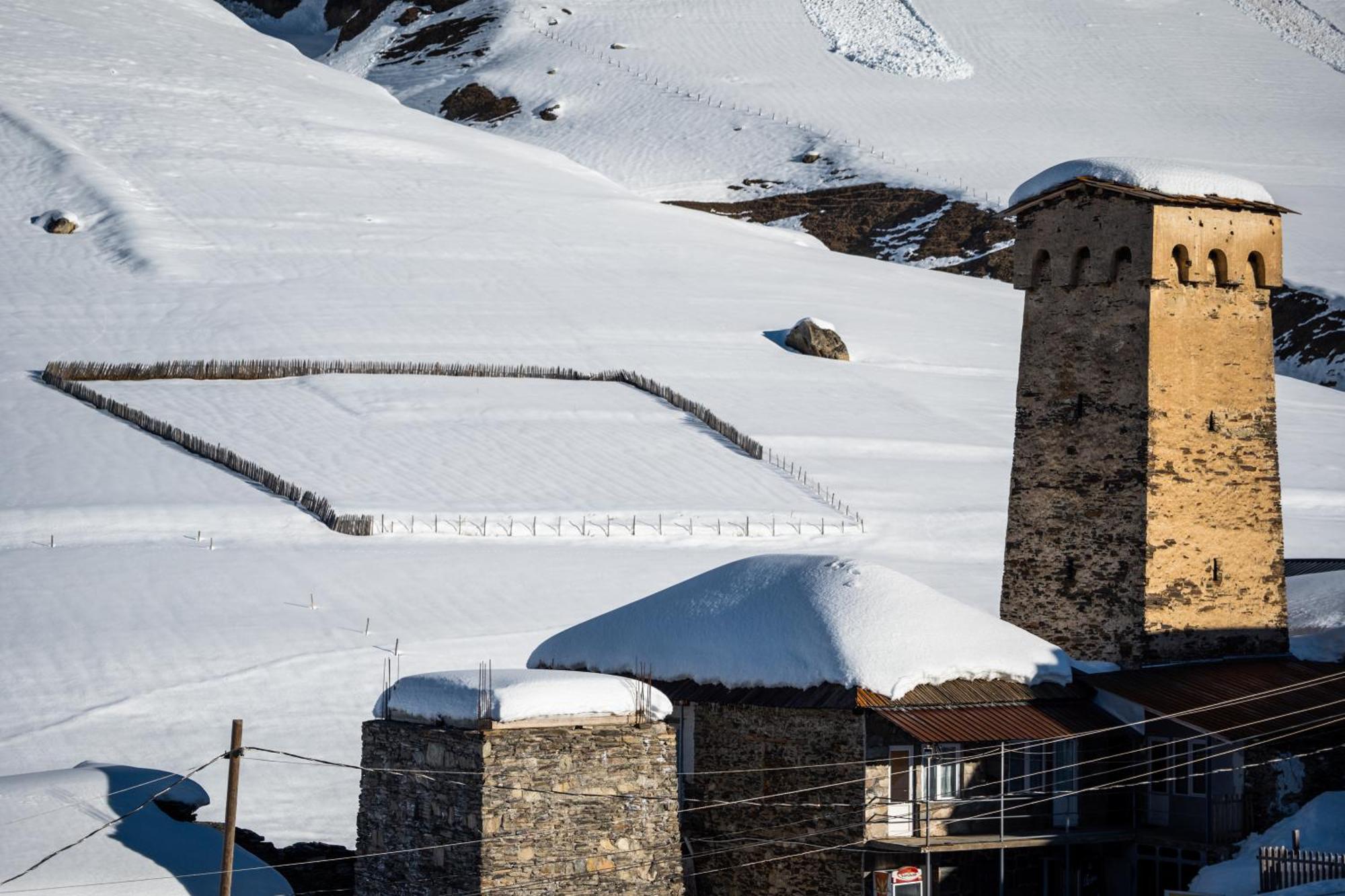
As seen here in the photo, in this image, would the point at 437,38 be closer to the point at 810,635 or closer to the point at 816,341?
the point at 816,341

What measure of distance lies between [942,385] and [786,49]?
54472 millimetres

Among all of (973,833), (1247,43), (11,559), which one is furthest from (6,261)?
(1247,43)

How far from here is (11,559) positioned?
29.3m

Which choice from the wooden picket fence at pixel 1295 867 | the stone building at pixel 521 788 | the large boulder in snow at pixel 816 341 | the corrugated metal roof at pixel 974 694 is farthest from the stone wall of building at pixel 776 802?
the large boulder in snow at pixel 816 341

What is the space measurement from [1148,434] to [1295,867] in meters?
5.98

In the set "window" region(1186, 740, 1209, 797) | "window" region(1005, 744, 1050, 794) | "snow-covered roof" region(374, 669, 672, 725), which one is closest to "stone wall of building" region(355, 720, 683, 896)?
"snow-covered roof" region(374, 669, 672, 725)

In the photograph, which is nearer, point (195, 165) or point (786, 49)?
point (195, 165)

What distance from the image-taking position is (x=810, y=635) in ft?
60.6

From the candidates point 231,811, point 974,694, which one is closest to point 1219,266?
point 974,694

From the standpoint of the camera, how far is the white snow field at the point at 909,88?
273ft

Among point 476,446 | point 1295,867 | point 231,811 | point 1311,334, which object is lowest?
point 1295,867

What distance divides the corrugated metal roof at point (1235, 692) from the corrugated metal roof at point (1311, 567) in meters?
5.93

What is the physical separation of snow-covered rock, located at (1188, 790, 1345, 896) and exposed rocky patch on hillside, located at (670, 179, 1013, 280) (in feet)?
178

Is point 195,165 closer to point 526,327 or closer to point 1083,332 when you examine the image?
point 526,327
